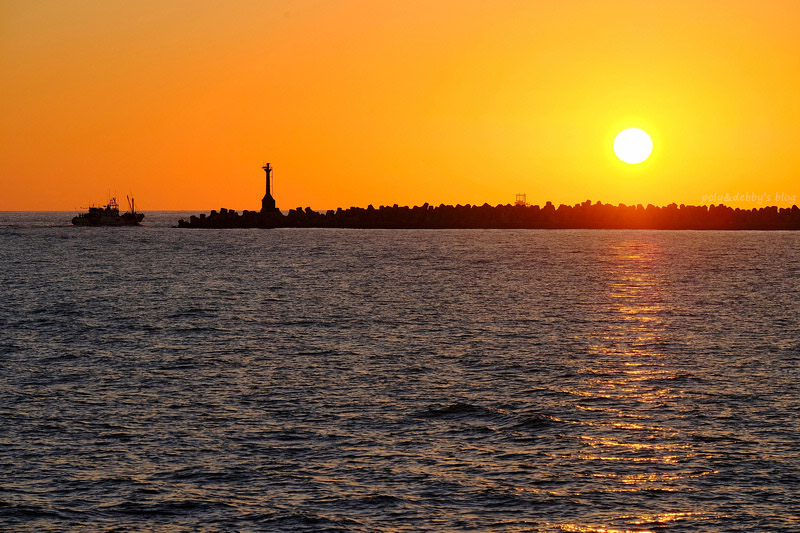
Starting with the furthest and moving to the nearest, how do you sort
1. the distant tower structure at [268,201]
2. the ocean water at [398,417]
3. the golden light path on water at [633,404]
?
the distant tower structure at [268,201], the golden light path on water at [633,404], the ocean water at [398,417]

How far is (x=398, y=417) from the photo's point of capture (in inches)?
867

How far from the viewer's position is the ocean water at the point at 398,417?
15.8 m

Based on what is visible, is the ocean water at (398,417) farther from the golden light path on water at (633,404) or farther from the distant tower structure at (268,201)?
the distant tower structure at (268,201)

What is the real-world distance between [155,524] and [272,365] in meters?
14.6

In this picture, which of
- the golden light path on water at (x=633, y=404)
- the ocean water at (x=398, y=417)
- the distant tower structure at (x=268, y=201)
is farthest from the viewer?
the distant tower structure at (x=268, y=201)

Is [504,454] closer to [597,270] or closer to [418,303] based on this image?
[418,303]

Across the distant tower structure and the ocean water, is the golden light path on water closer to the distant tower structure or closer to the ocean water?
the ocean water

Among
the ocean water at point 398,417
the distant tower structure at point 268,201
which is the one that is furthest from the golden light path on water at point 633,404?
the distant tower structure at point 268,201

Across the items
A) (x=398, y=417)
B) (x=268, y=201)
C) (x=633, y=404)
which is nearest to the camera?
(x=398, y=417)

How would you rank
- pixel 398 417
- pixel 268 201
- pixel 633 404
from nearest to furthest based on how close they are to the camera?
pixel 398 417, pixel 633 404, pixel 268 201

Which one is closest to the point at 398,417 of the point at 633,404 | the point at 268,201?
the point at 633,404

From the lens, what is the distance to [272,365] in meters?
29.6

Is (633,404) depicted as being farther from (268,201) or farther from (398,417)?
(268,201)

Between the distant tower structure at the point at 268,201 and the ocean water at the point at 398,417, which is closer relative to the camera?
the ocean water at the point at 398,417
